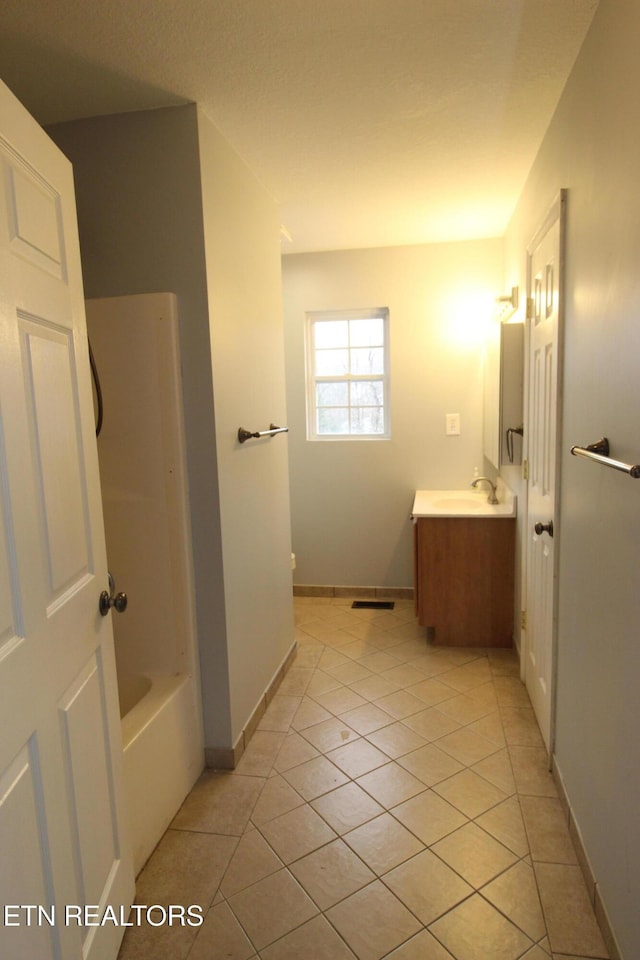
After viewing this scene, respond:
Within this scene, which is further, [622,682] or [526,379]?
[526,379]

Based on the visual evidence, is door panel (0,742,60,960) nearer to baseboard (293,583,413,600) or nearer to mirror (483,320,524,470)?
mirror (483,320,524,470)

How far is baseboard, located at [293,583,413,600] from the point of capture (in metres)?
3.99

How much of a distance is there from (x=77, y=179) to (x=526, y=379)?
6.51ft

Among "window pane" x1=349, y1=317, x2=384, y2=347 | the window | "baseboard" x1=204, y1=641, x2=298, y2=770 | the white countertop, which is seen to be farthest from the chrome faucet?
"baseboard" x1=204, y1=641, x2=298, y2=770

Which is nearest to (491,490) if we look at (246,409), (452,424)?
(452,424)

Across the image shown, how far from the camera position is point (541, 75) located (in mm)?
1794

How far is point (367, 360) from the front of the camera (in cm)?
396

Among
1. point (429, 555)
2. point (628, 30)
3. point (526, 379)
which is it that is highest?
point (628, 30)

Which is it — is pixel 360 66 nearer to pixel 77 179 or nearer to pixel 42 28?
pixel 42 28

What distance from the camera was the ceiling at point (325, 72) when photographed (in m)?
1.48

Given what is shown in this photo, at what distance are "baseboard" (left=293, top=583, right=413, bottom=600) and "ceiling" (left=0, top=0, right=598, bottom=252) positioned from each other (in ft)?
8.40

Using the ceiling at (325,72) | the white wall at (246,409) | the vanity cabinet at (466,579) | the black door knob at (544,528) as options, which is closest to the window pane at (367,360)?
the white wall at (246,409)

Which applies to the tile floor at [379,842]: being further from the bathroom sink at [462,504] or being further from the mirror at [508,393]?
the mirror at [508,393]

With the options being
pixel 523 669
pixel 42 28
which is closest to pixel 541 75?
pixel 42 28
